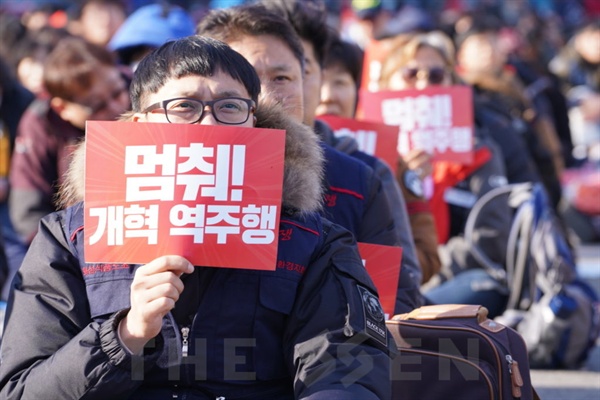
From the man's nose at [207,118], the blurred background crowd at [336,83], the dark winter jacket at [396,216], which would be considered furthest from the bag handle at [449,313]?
the blurred background crowd at [336,83]

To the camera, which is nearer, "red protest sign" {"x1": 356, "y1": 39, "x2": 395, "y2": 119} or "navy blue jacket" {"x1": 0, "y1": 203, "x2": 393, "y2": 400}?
"navy blue jacket" {"x1": 0, "y1": 203, "x2": 393, "y2": 400}

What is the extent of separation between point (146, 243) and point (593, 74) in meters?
10.6

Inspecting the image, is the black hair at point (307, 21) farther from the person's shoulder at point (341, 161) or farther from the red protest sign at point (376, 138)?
the person's shoulder at point (341, 161)

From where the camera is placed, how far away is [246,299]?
2838 millimetres

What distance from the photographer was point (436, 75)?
18.8 feet

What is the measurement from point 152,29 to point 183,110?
4.00 meters

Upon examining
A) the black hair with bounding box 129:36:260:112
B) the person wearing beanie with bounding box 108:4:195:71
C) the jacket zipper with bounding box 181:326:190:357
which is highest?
the person wearing beanie with bounding box 108:4:195:71

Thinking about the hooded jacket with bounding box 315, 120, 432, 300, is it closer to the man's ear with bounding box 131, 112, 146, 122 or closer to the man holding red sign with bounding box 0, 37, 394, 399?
the man holding red sign with bounding box 0, 37, 394, 399

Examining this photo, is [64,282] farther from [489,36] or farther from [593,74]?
[593,74]

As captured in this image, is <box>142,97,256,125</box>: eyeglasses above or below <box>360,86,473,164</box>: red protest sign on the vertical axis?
below

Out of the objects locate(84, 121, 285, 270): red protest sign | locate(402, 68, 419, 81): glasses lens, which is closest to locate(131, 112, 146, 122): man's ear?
locate(84, 121, 285, 270): red protest sign

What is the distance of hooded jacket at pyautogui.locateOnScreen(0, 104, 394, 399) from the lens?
2.76m

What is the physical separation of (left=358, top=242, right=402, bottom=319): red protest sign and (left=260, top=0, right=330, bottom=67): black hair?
3.46ft

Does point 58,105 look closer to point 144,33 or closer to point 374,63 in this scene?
point 144,33
